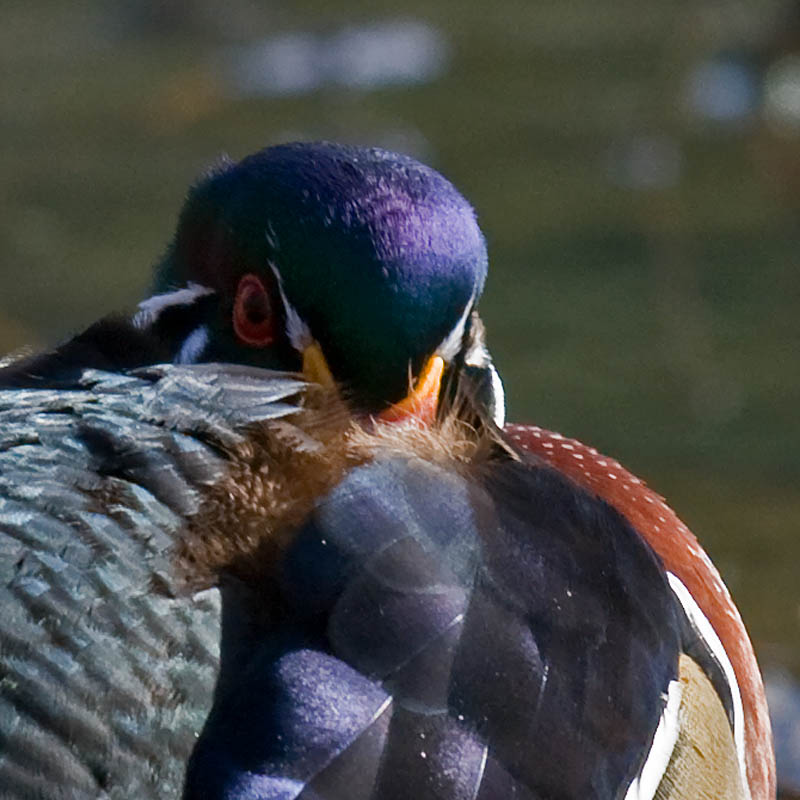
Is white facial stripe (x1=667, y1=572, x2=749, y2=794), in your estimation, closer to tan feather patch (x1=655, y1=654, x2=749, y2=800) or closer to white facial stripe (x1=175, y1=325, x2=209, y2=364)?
tan feather patch (x1=655, y1=654, x2=749, y2=800)

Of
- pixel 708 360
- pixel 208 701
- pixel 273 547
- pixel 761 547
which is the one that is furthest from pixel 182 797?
pixel 708 360

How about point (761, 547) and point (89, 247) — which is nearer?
point (761, 547)

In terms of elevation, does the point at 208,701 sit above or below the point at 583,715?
above

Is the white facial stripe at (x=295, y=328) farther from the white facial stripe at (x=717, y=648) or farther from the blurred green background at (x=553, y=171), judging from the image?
the blurred green background at (x=553, y=171)

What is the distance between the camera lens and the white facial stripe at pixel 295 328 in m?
2.98

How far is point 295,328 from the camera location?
300cm

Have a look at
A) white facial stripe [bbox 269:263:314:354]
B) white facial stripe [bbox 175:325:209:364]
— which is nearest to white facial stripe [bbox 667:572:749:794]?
white facial stripe [bbox 269:263:314:354]

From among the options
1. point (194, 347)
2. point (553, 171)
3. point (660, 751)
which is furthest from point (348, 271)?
point (553, 171)

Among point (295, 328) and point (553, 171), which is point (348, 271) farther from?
point (553, 171)

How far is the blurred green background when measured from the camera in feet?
21.6

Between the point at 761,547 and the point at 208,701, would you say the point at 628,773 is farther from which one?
the point at 761,547

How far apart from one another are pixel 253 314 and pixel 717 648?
37.0 inches

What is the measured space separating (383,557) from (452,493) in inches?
6.9

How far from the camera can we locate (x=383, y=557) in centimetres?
238
